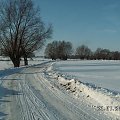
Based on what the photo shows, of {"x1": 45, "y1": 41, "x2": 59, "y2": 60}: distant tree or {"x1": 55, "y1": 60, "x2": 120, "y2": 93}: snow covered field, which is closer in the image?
{"x1": 55, "y1": 60, "x2": 120, "y2": 93}: snow covered field

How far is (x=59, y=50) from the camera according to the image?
154250 mm

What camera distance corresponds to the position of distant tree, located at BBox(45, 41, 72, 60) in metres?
153

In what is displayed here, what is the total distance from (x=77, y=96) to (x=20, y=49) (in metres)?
34.8

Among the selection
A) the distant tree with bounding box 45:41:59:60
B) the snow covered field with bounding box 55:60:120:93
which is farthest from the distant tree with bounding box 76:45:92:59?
the snow covered field with bounding box 55:60:120:93

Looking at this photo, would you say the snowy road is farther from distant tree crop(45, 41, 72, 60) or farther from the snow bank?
distant tree crop(45, 41, 72, 60)

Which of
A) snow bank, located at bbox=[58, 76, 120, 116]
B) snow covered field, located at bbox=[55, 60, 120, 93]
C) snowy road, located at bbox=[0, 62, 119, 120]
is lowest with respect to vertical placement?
snow covered field, located at bbox=[55, 60, 120, 93]

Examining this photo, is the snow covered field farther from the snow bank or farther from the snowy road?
the snowy road

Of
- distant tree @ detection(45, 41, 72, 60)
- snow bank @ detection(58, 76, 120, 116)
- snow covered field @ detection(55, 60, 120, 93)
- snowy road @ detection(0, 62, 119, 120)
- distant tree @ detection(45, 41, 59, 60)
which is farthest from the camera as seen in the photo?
distant tree @ detection(45, 41, 59, 60)

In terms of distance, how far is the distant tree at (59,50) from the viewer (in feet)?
502

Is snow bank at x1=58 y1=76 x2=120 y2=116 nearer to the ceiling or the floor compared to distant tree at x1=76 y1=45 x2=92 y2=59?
nearer to the floor

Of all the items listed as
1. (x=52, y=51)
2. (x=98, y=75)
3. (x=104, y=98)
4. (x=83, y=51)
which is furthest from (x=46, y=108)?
(x=83, y=51)
